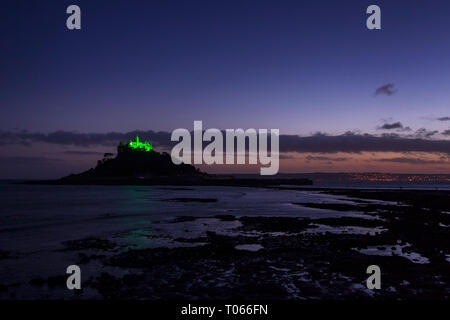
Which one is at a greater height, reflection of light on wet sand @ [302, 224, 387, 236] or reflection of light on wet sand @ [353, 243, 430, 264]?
reflection of light on wet sand @ [353, 243, 430, 264]

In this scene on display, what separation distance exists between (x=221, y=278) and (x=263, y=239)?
8923 mm

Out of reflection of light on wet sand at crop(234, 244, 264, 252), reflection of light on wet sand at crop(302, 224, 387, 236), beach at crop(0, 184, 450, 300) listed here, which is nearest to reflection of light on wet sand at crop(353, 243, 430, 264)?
beach at crop(0, 184, 450, 300)

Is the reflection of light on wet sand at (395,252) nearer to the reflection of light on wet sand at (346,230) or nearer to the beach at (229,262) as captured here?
the beach at (229,262)

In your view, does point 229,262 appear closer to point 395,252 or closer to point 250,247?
point 250,247

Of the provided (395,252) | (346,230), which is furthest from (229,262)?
(346,230)

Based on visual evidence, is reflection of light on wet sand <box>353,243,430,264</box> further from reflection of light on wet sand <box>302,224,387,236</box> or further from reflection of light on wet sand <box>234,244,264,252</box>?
reflection of light on wet sand <box>234,244,264,252</box>

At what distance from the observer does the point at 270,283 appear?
1293 cm

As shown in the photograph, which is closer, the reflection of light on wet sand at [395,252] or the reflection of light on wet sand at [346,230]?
the reflection of light on wet sand at [395,252]

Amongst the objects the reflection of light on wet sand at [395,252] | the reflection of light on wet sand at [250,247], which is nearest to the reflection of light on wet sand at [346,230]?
the reflection of light on wet sand at [395,252]

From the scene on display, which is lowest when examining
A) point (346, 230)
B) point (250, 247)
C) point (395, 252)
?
point (346, 230)

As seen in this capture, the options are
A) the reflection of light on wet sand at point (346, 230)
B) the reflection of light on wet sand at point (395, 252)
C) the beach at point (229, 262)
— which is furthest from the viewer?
the reflection of light on wet sand at point (346, 230)
